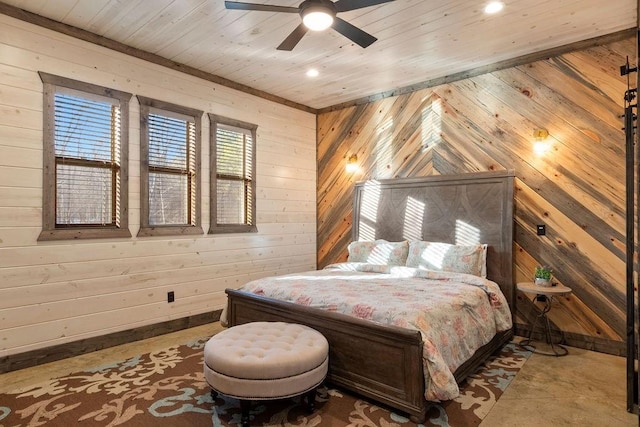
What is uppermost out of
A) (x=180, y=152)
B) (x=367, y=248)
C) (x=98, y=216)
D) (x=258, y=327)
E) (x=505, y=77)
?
(x=505, y=77)

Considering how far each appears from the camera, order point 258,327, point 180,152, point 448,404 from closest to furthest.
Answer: point 448,404 < point 258,327 < point 180,152

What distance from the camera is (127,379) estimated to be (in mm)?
2820

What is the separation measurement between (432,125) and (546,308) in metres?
2.40

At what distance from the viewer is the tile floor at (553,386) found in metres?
2.28

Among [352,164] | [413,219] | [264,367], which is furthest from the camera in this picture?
[352,164]

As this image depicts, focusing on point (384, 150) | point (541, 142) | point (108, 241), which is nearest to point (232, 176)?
point (108, 241)

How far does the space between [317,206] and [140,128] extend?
2.85 m

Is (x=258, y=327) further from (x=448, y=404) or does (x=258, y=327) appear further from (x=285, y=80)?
(x=285, y=80)

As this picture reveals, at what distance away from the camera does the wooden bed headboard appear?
12.7 feet

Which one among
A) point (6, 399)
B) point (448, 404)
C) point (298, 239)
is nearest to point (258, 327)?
point (448, 404)

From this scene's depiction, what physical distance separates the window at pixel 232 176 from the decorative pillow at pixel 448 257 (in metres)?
2.15

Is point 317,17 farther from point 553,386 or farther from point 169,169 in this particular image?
point 553,386

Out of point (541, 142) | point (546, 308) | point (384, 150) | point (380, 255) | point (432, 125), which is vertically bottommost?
point (546, 308)

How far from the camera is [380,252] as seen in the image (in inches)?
175
